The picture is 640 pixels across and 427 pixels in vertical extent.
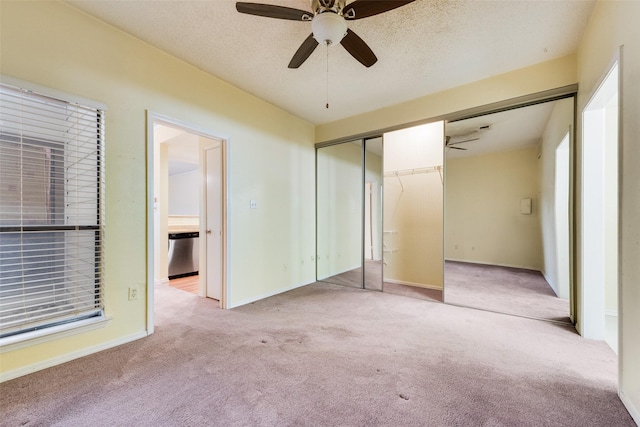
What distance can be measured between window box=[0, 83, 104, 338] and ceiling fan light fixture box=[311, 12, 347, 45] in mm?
1958

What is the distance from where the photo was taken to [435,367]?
192cm

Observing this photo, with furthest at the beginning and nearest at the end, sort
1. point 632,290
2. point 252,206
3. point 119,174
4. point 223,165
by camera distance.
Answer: point 252,206, point 223,165, point 119,174, point 632,290

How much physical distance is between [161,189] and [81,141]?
2453 mm

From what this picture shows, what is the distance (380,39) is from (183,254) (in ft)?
15.5

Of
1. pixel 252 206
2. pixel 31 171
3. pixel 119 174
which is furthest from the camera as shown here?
pixel 252 206

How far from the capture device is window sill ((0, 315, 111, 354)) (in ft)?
5.75

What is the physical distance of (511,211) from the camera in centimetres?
500

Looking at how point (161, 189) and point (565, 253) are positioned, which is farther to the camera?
point (161, 189)

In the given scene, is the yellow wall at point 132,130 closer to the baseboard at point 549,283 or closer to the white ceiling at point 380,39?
the white ceiling at point 380,39

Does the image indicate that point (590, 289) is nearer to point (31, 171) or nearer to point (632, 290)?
point (632, 290)

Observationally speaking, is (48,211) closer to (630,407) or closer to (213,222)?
(213,222)

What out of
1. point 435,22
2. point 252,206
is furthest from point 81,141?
point 435,22

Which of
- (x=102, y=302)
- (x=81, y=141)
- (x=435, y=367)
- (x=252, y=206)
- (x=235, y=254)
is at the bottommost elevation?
(x=435, y=367)

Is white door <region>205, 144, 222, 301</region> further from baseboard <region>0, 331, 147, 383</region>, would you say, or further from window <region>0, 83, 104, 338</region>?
window <region>0, 83, 104, 338</region>
